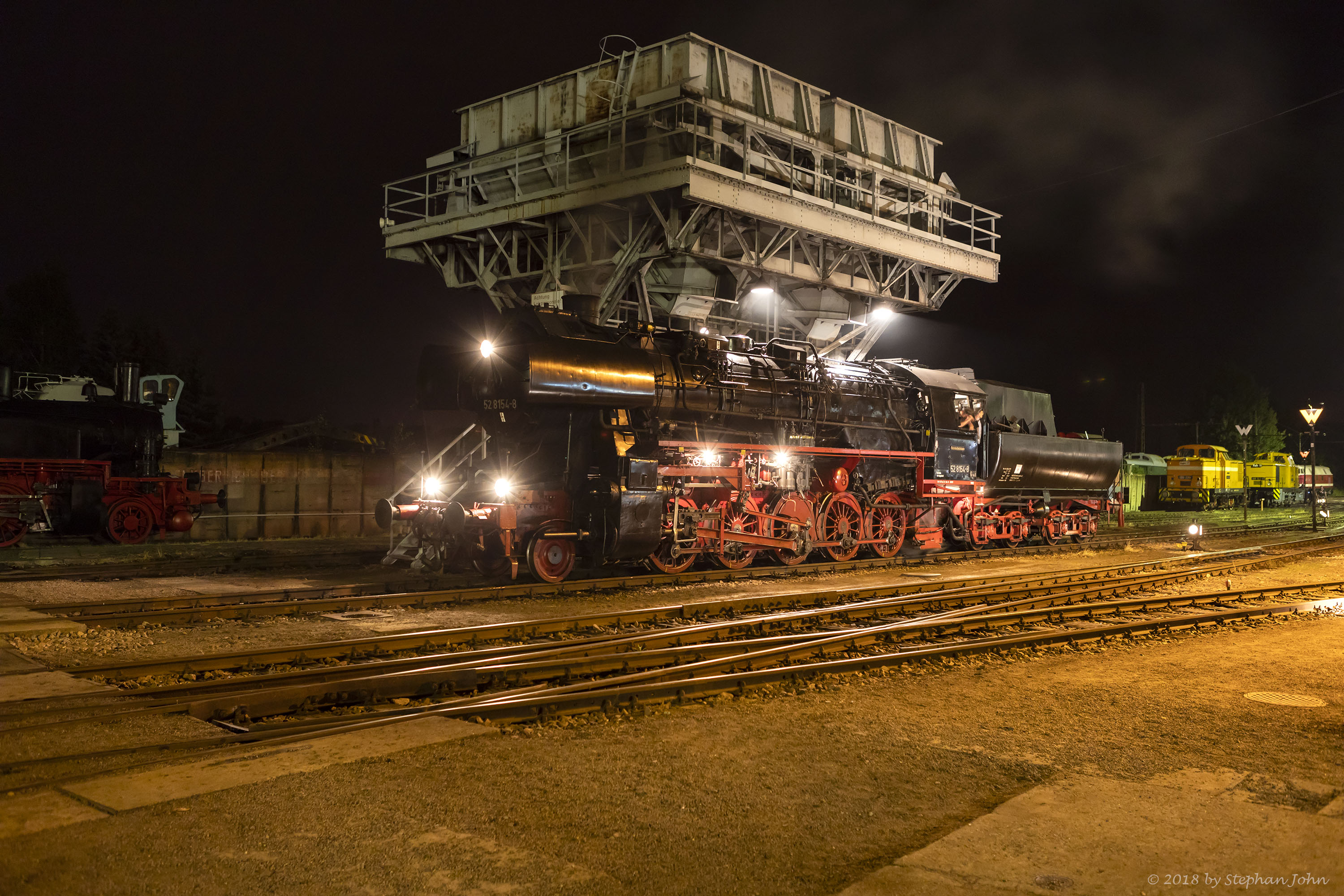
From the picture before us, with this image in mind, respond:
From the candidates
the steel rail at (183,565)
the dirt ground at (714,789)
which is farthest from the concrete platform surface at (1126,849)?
the steel rail at (183,565)

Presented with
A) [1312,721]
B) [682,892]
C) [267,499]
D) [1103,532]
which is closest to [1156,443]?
[1103,532]

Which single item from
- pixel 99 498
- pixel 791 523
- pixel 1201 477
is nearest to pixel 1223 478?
pixel 1201 477

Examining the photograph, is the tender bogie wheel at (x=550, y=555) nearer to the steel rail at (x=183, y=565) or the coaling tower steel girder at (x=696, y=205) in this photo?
the steel rail at (x=183, y=565)

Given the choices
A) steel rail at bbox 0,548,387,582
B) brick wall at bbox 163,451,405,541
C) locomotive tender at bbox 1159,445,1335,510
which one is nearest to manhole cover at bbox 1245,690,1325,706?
steel rail at bbox 0,548,387,582

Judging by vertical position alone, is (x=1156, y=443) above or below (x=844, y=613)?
above

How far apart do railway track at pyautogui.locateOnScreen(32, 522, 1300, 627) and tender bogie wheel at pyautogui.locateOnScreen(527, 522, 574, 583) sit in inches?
Answer: 9.3

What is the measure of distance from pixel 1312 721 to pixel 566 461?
8.73 metres

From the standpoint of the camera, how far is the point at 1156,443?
70.0 metres

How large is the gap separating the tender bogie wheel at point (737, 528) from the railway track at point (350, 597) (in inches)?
10.3

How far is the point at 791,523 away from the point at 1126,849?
36.7ft

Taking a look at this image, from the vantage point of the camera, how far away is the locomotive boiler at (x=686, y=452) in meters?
12.0

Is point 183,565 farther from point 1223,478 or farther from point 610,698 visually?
point 1223,478

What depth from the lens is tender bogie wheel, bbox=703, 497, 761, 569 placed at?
1413 centimetres

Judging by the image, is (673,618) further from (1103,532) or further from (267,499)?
(1103,532)
